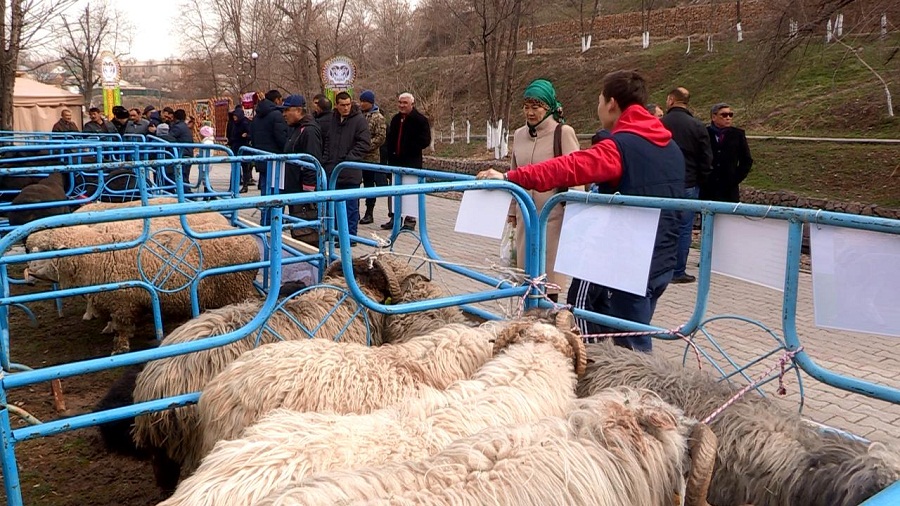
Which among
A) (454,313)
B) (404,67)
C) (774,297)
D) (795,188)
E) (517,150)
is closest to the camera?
(454,313)

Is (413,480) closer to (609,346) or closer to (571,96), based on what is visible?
(609,346)

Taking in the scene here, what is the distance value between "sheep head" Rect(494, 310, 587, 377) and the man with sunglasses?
567 cm

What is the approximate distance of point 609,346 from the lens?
299 cm

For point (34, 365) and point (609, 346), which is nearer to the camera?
point (609, 346)

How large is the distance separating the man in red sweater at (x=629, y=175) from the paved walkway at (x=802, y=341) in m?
0.51

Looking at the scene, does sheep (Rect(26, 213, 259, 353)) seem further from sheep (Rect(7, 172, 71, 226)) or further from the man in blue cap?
the man in blue cap

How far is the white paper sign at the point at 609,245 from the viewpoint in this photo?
2975mm

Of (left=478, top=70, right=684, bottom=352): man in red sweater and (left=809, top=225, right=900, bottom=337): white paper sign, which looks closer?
(left=809, top=225, right=900, bottom=337): white paper sign

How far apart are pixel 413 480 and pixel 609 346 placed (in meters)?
1.54

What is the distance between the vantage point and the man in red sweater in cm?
335

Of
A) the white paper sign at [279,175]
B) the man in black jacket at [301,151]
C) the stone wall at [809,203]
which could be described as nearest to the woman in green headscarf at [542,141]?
the white paper sign at [279,175]

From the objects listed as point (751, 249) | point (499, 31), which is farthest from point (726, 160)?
point (499, 31)

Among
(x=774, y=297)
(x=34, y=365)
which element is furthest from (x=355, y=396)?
(x=774, y=297)

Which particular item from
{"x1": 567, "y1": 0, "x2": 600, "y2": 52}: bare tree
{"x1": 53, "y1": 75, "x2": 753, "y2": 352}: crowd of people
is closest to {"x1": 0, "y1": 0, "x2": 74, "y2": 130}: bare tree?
{"x1": 53, "y1": 75, "x2": 753, "y2": 352}: crowd of people
